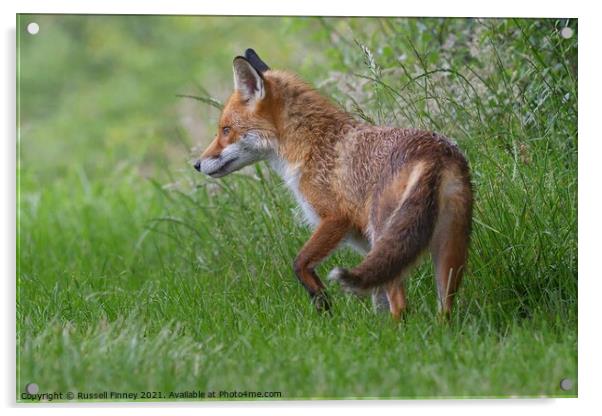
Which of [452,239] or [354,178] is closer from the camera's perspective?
[452,239]

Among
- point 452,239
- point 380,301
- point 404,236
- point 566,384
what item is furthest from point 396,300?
point 566,384

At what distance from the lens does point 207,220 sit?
287 inches

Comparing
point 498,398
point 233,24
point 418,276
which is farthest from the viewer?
point 233,24

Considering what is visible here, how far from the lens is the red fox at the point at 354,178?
15.1 ft

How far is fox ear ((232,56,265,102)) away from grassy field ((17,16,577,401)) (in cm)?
63

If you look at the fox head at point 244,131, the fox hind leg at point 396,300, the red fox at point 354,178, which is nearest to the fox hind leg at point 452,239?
the red fox at point 354,178

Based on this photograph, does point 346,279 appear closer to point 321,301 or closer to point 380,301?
point 321,301

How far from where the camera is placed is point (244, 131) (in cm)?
534

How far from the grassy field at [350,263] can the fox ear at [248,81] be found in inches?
24.8

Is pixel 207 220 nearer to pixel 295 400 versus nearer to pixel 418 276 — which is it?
pixel 418 276

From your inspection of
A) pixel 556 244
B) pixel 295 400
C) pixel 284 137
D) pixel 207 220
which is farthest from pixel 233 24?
pixel 295 400

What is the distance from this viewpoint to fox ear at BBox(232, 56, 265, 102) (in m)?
5.24

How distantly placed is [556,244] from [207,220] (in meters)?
2.94

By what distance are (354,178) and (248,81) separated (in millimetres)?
817
